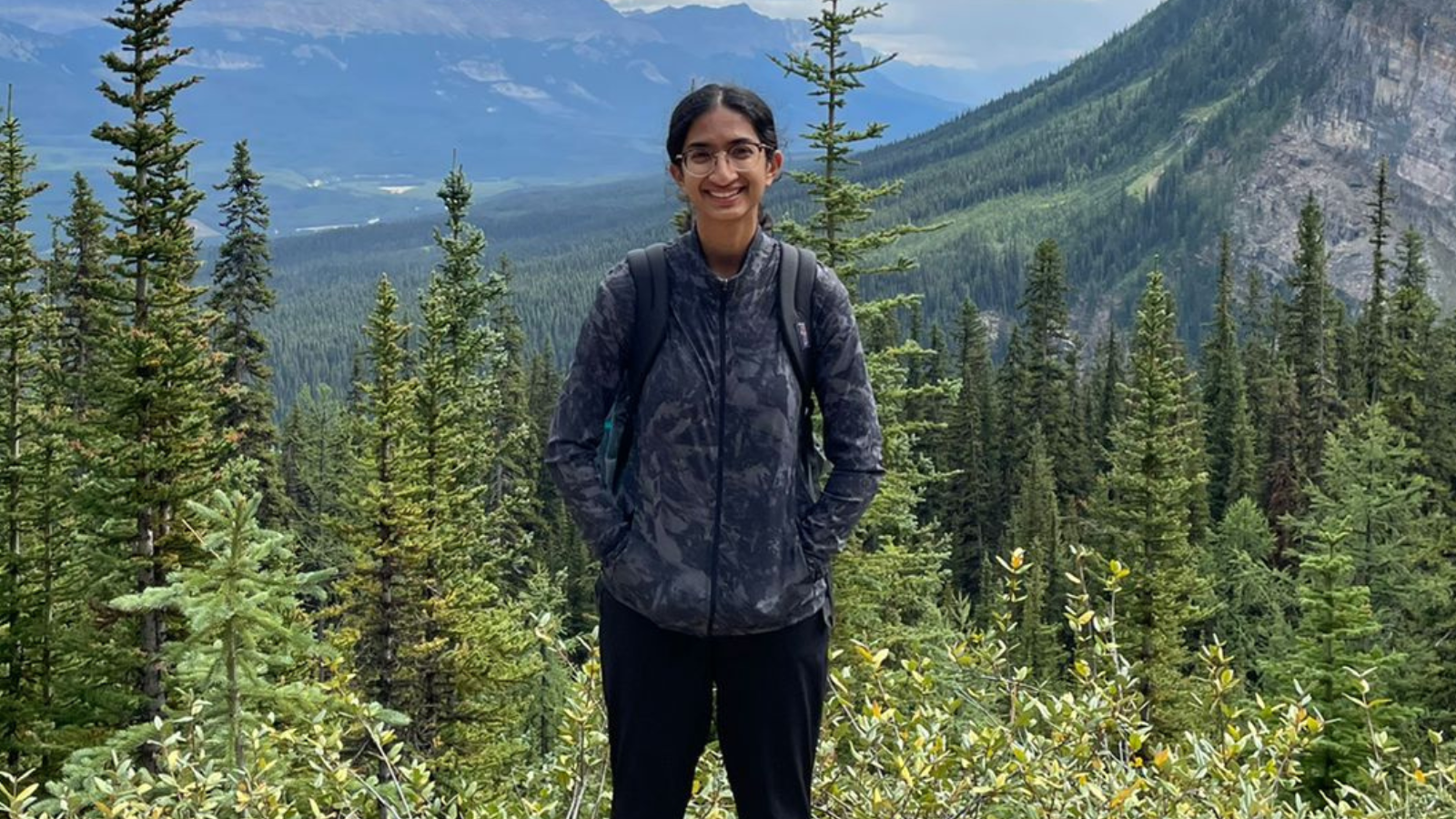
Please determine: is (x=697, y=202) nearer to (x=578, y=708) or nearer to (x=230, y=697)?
(x=578, y=708)

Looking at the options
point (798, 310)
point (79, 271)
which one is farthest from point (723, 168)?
point (79, 271)

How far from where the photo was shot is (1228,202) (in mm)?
186125

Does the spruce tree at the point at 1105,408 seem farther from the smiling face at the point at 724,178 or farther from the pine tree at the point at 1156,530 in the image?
the smiling face at the point at 724,178

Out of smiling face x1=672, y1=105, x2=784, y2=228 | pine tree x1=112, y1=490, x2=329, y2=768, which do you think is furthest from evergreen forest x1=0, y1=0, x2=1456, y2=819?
smiling face x1=672, y1=105, x2=784, y2=228

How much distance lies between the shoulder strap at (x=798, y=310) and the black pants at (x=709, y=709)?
2.68 ft

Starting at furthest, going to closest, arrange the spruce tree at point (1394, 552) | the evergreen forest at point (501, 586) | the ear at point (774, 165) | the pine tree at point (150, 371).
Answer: the spruce tree at point (1394, 552) → the pine tree at point (150, 371) → the evergreen forest at point (501, 586) → the ear at point (774, 165)

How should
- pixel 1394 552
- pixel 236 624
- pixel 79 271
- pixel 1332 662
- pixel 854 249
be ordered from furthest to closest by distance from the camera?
pixel 79 271 → pixel 1394 552 → pixel 854 249 → pixel 1332 662 → pixel 236 624

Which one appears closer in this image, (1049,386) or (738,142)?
(738,142)

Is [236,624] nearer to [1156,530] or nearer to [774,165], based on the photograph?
[774,165]

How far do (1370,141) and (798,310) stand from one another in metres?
217

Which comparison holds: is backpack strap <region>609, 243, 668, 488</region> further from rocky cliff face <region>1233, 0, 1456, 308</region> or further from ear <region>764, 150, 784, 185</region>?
rocky cliff face <region>1233, 0, 1456, 308</region>

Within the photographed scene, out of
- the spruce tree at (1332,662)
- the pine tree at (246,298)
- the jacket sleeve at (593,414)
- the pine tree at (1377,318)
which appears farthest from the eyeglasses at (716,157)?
the pine tree at (1377,318)

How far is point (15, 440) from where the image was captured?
18.9m

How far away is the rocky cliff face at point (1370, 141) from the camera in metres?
173
